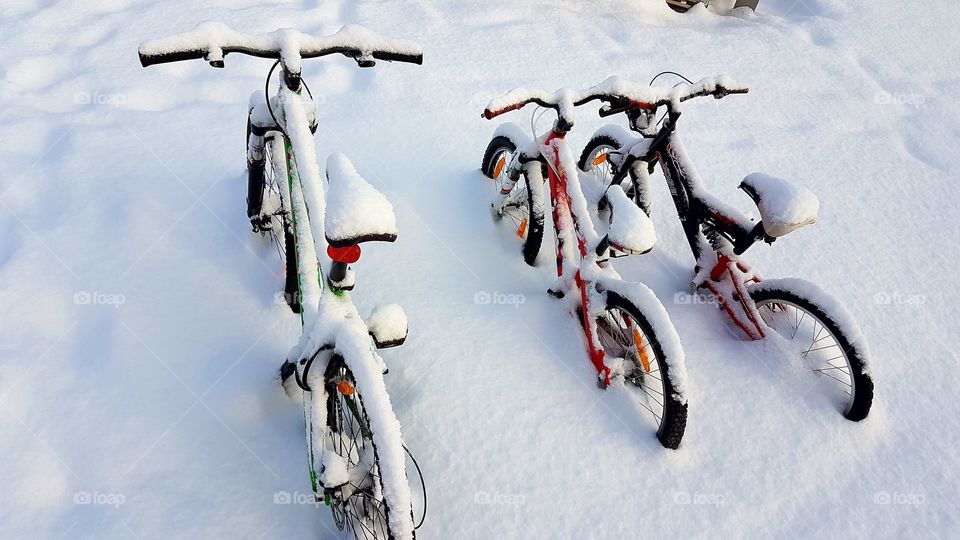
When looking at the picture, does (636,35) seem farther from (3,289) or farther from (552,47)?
(3,289)

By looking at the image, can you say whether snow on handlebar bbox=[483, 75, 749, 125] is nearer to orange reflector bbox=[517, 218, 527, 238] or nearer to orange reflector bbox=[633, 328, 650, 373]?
orange reflector bbox=[517, 218, 527, 238]

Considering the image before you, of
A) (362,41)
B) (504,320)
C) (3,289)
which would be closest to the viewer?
(362,41)

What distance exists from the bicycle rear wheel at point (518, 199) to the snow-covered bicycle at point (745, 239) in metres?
0.49

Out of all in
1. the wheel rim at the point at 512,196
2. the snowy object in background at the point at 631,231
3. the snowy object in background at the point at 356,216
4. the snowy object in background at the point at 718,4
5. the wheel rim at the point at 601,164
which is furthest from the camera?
the snowy object in background at the point at 718,4

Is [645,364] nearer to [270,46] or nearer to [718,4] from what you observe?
[270,46]

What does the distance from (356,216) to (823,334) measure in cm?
232

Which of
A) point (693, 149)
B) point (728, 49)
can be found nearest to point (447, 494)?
point (693, 149)

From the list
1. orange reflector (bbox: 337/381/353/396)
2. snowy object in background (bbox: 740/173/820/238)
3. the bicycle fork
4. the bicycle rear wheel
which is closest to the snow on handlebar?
the bicycle fork

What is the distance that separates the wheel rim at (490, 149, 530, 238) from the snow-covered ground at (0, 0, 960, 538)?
9 cm

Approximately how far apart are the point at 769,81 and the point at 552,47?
172 centimetres

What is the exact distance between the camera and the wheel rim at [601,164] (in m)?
3.22

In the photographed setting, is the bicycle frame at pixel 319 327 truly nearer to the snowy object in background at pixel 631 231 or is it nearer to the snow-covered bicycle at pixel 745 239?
the snowy object in background at pixel 631 231

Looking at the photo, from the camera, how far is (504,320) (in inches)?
107

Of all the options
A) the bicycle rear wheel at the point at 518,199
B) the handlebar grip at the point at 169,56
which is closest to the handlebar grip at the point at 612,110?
the bicycle rear wheel at the point at 518,199
